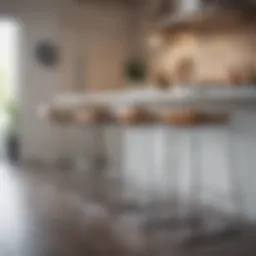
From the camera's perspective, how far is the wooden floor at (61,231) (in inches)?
142

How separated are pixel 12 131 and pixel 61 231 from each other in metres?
5.03

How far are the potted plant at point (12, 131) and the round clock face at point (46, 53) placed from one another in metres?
0.75

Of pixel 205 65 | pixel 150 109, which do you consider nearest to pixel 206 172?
pixel 150 109

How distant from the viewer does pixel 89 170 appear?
7.86 meters

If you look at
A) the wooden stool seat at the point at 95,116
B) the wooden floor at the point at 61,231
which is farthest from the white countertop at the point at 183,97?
the wooden floor at the point at 61,231

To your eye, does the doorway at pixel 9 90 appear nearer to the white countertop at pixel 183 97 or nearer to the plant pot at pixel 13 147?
the plant pot at pixel 13 147

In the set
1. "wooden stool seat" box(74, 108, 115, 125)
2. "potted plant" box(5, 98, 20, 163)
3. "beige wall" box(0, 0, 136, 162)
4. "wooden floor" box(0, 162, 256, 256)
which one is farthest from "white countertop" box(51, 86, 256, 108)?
"potted plant" box(5, 98, 20, 163)

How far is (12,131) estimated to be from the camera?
895 cm

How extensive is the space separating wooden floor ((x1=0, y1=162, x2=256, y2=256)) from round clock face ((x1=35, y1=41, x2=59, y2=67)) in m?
3.18

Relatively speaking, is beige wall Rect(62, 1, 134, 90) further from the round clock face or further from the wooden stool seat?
the wooden stool seat

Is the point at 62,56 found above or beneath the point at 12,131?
above

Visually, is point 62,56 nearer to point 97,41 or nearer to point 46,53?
point 46,53

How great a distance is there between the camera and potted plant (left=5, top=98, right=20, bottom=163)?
29.2 feet

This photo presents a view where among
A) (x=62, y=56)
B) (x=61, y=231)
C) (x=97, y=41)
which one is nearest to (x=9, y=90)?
(x=62, y=56)
